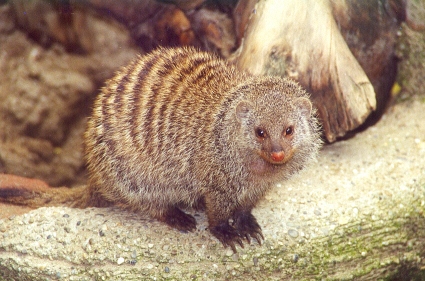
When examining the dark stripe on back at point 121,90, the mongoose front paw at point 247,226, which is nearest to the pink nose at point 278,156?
the mongoose front paw at point 247,226

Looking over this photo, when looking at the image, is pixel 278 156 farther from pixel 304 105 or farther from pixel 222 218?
pixel 222 218

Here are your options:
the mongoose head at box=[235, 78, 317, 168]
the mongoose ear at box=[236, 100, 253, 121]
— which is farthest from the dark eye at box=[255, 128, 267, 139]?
the mongoose ear at box=[236, 100, 253, 121]

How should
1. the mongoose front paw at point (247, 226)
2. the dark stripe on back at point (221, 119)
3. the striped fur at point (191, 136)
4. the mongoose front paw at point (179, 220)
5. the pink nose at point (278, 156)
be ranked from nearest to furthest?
1. the pink nose at point (278, 156)
2. the striped fur at point (191, 136)
3. the dark stripe on back at point (221, 119)
4. the mongoose front paw at point (247, 226)
5. the mongoose front paw at point (179, 220)

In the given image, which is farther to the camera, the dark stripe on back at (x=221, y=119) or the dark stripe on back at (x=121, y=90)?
the dark stripe on back at (x=121, y=90)

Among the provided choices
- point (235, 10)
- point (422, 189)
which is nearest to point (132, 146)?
point (235, 10)

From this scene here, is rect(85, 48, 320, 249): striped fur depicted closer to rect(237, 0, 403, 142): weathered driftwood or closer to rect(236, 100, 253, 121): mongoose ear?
rect(236, 100, 253, 121): mongoose ear

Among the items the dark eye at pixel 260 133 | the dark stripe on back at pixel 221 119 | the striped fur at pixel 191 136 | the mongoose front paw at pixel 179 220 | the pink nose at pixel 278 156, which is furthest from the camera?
the mongoose front paw at pixel 179 220

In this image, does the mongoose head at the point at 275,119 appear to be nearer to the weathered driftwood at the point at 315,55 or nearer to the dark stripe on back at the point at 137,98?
the weathered driftwood at the point at 315,55

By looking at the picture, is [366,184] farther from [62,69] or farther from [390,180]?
[62,69]
